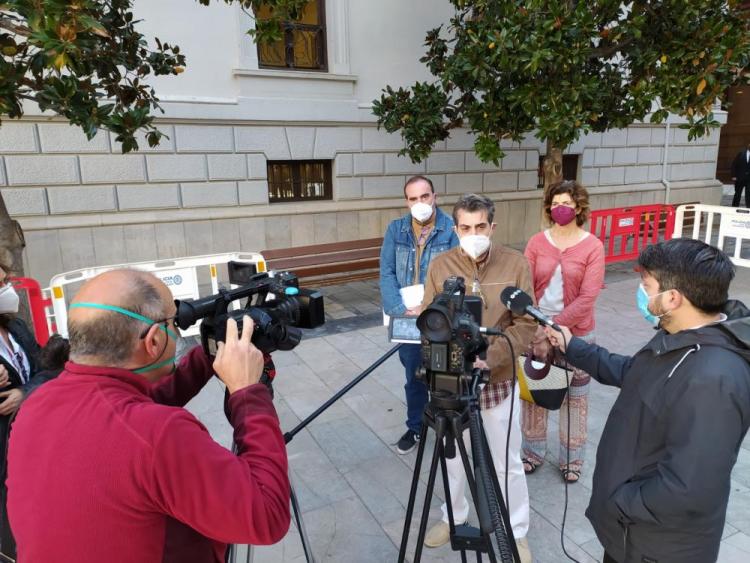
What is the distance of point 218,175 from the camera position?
341 inches

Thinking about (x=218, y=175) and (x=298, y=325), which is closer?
(x=298, y=325)

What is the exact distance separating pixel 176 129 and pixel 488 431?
24.5ft

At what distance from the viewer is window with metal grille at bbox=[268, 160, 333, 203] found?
31.0ft

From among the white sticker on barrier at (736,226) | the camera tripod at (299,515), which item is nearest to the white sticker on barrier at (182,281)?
the camera tripod at (299,515)

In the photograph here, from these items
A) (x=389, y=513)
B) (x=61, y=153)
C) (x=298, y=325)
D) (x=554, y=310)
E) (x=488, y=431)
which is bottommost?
(x=389, y=513)

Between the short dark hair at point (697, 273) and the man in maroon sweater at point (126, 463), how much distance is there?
1.33 m

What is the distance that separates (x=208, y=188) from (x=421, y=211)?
6081mm

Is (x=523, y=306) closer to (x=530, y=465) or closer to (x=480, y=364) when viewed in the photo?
(x=480, y=364)

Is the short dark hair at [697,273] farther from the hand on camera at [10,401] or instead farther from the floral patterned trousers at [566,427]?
the hand on camera at [10,401]

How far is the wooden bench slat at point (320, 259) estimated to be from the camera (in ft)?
26.0

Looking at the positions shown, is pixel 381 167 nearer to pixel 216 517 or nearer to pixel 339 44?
pixel 339 44

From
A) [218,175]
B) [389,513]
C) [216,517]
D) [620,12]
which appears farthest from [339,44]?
[216,517]

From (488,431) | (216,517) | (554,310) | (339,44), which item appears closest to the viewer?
(216,517)

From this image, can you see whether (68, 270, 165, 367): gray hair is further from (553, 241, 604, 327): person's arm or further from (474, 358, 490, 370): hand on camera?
(553, 241, 604, 327): person's arm
